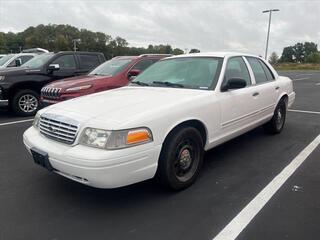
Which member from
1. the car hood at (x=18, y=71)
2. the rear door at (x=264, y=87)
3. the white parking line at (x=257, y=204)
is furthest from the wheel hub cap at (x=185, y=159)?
the car hood at (x=18, y=71)

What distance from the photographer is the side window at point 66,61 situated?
956cm

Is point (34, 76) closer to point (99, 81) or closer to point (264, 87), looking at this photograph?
point (99, 81)

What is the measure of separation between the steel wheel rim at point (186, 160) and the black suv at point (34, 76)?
20.0ft

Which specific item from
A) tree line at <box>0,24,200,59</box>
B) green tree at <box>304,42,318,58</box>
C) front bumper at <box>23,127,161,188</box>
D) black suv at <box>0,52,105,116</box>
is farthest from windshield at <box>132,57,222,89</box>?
green tree at <box>304,42,318,58</box>

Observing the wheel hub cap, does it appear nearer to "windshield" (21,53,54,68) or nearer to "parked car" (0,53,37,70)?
"windshield" (21,53,54,68)

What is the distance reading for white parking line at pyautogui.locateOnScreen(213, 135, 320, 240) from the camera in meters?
3.08

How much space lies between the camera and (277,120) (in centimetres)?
639

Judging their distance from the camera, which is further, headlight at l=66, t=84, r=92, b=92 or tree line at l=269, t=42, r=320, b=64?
tree line at l=269, t=42, r=320, b=64

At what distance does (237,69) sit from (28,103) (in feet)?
19.7

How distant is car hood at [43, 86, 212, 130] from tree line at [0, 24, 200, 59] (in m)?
76.9

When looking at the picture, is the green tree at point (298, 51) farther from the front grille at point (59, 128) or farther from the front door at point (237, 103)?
the front grille at point (59, 128)

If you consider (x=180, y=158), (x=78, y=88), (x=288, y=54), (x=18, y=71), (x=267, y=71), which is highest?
(x=267, y=71)

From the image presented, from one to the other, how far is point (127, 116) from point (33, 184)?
166cm

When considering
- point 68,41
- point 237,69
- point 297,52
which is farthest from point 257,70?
point 297,52
